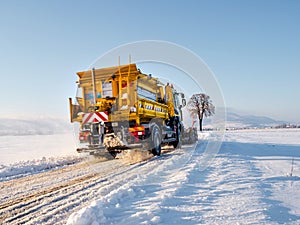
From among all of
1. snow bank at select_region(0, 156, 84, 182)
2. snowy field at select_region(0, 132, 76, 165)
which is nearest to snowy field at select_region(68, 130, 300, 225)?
snow bank at select_region(0, 156, 84, 182)

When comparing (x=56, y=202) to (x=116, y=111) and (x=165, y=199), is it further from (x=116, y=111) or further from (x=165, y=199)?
(x=116, y=111)

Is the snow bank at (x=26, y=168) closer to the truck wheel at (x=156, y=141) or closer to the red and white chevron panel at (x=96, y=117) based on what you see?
the red and white chevron panel at (x=96, y=117)

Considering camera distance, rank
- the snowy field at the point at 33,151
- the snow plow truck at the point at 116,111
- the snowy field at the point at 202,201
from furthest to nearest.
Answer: the snowy field at the point at 33,151 < the snow plow truck at the point at 116,111 < the snowy field at the point at 202,201

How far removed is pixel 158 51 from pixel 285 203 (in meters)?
5.67

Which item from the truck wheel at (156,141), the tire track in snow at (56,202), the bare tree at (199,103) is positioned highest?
the bare tree at (199,103)

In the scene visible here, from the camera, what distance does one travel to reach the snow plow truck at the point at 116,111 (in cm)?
861

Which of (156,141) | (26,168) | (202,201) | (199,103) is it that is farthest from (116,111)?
(199,103)

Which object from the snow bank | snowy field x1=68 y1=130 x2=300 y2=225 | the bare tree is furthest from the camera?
the bare tree

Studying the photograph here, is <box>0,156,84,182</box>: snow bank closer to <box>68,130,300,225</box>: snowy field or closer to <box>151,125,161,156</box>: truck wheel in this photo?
<box>151,125,161,156</box>: truck wheel

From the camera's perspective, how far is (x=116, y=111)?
8.80 metres

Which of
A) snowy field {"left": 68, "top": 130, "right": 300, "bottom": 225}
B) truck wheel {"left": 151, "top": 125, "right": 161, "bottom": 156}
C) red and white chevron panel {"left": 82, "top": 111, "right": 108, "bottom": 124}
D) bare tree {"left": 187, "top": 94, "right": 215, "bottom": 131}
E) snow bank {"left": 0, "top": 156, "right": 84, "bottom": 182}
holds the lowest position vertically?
snow bank {"left": 0, "top": 156, "right": 84, "bottom": 182}

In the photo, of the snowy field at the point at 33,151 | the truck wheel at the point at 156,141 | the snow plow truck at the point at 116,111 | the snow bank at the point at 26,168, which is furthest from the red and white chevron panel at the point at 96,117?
the snowy field at the point at 33,151

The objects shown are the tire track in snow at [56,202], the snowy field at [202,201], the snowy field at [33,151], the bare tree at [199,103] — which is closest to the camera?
the snowy field at [202,201]

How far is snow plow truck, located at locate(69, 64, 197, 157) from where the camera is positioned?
8609 mm
